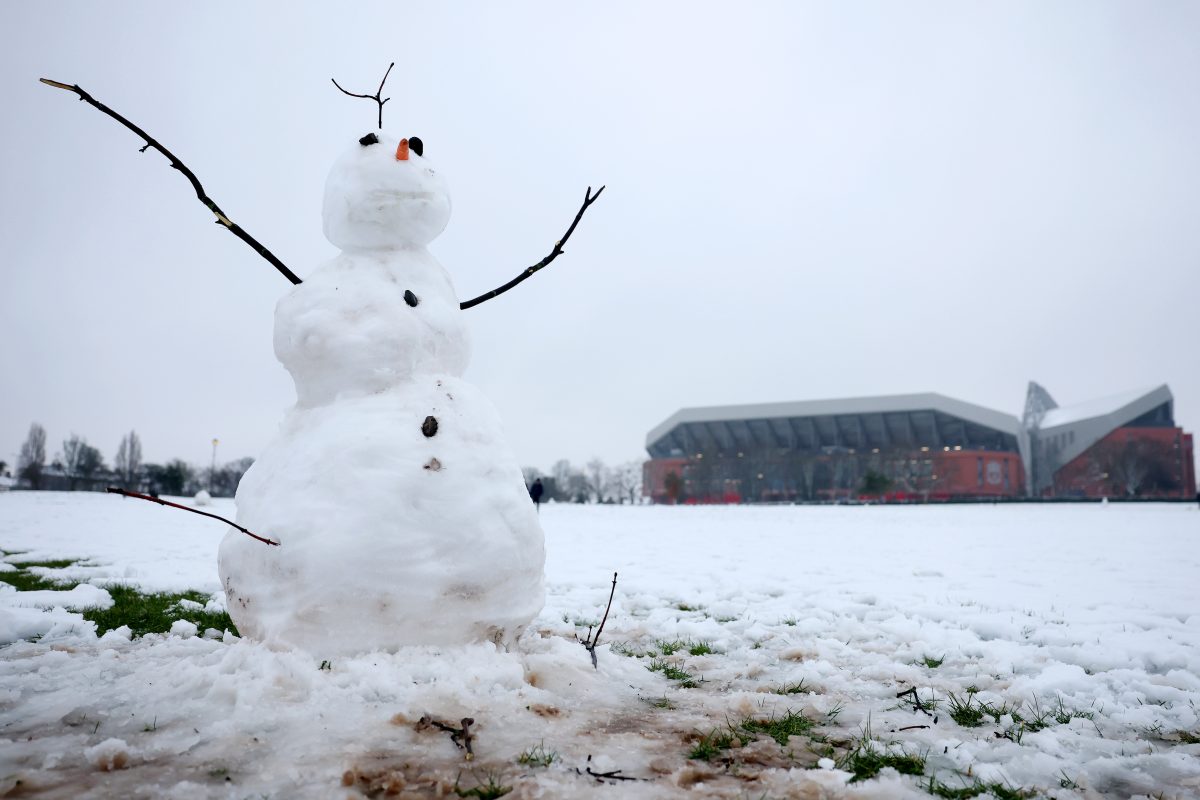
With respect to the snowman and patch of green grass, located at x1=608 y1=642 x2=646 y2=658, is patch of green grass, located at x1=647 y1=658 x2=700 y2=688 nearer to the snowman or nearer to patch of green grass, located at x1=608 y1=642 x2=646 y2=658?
patch of green grass, located at x1=608 y1=642 x2=646 y2=658

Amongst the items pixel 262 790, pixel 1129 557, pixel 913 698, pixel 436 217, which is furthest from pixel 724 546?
pixel 262 790

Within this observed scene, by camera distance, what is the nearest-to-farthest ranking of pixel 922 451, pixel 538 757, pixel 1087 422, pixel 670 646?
pixel 538 757
pixel 670 646
pixel 922 451
pixel 1087 422

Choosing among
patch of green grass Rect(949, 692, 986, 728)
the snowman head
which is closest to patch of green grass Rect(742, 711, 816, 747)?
patch of green grass Rect(949, 692, 986, 728)

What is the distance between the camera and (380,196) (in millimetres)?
3857

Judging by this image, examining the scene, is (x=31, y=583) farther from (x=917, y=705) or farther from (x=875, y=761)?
(x=917, y=705)

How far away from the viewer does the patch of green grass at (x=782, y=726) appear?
2926 mm

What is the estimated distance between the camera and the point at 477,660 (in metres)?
3.37

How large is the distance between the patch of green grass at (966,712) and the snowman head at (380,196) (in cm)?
393

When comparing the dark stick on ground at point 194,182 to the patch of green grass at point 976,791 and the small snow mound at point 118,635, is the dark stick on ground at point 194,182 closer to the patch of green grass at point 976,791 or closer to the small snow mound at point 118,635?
the small snow mound at point 118,635

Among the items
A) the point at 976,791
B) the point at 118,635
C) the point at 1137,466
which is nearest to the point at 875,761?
the point at 976,791

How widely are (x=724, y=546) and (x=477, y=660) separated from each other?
1027 cm

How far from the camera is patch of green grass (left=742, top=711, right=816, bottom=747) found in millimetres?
2926

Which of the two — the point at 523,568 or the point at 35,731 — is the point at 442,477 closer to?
the point at 523,568

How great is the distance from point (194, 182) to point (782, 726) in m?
4.16
